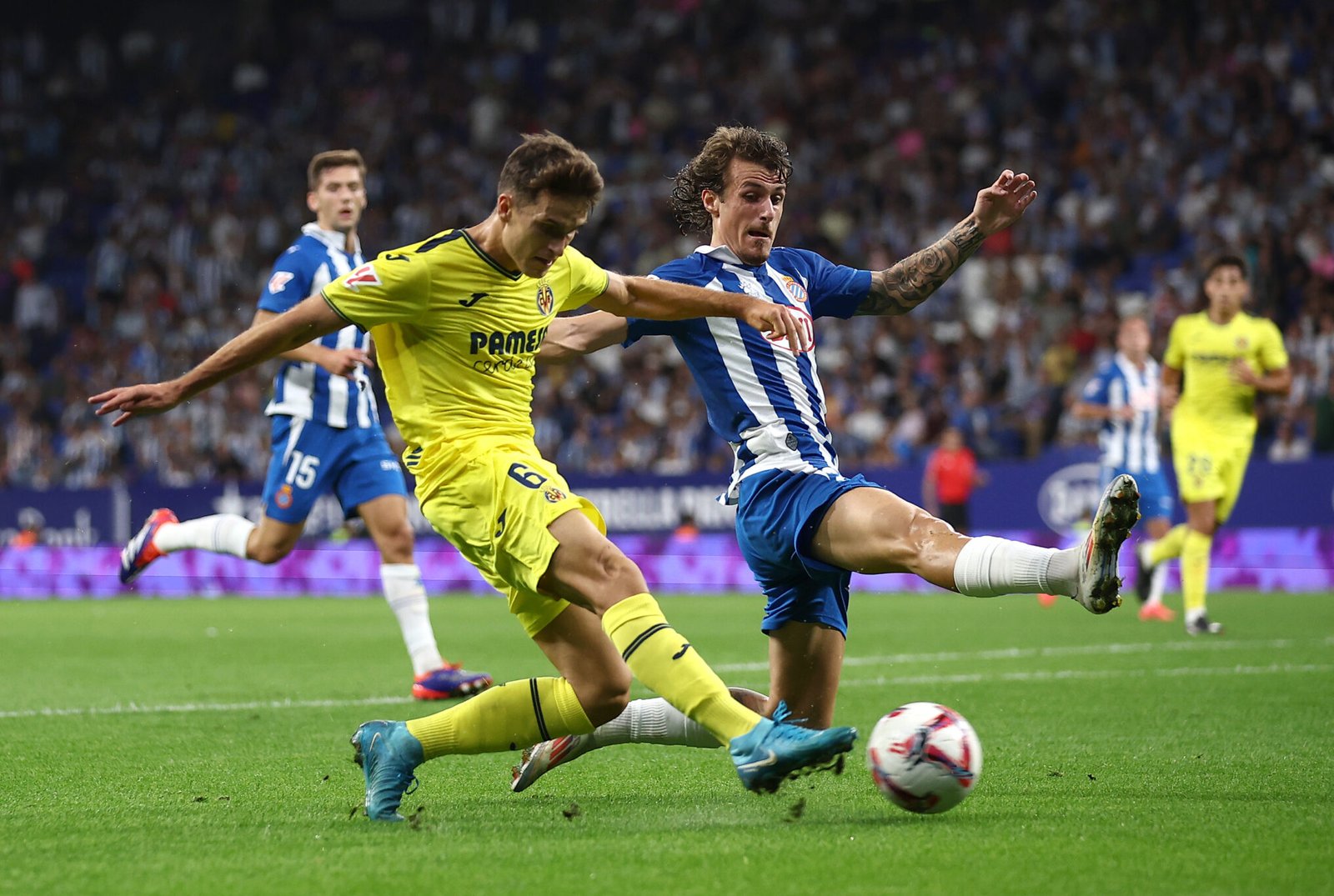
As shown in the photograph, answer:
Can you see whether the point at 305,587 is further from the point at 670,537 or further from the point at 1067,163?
the point at 1067,163

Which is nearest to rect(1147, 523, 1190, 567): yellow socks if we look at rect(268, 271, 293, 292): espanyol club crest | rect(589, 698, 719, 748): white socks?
rect(268, 271, 293, 292): espanyol club crest

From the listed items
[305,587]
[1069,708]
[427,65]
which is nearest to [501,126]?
[427,65]

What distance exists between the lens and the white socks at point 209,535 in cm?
878

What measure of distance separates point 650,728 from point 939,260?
1821mm

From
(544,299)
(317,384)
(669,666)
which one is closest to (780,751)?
(669,666)

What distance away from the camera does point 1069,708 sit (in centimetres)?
707

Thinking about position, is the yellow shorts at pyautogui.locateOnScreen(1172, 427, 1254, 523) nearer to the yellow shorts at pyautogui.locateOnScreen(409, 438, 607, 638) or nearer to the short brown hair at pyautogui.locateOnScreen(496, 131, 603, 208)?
the yellow shorts at pyautogui.locateOnScreen(409, 438, 607, 638)

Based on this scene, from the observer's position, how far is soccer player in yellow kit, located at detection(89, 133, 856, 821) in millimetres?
4340

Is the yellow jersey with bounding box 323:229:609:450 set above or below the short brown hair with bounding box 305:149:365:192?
below

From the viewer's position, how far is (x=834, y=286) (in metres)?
5.42

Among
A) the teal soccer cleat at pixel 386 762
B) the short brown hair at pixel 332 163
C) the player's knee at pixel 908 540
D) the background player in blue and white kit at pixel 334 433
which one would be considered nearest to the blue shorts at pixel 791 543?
the player's knee at pixel 908 540

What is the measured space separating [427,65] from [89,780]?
2466 cm

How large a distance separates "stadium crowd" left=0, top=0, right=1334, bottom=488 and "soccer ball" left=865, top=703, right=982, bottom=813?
12695 mm

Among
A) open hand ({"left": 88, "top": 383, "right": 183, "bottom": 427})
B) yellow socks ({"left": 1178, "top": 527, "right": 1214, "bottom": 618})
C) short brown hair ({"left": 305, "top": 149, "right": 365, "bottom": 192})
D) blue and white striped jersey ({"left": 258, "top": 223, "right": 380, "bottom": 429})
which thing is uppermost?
short brown hair ({"left": 305, "top": 149, "right": 365, "bottom": 192})
